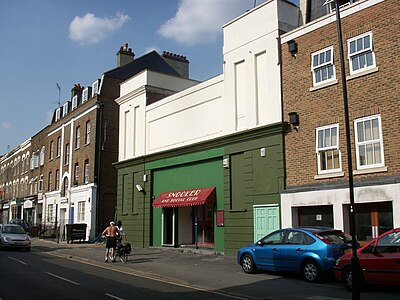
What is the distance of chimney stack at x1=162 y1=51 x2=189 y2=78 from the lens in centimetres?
3662

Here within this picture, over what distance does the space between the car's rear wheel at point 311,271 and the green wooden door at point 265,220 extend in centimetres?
470

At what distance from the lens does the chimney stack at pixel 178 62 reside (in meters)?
36.6

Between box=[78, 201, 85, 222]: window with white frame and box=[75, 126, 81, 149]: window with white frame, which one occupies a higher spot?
box=[75, 126, 81, 149]: window with white frame

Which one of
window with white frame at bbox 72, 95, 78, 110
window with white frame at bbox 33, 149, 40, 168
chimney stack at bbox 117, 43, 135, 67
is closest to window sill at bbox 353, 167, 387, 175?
chimney stack at bbox 117, 43, 135, 67

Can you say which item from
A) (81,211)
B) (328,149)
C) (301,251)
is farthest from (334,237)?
(81,211)

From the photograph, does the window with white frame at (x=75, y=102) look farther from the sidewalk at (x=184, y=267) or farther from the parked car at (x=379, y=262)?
the parked car at (x=379, y=262)

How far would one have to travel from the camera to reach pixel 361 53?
15.2 metres

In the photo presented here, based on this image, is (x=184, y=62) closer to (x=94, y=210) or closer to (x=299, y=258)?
(x=94, y=210)

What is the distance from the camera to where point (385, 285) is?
10773mm

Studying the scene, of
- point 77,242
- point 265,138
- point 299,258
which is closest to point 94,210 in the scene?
point 77,242

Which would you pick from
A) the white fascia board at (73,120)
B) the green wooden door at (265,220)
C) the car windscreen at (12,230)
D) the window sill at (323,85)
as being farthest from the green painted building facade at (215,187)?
the white fascia board at (73,120)

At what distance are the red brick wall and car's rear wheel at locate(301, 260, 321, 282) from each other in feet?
12.9

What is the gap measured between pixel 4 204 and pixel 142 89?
43.9 meters

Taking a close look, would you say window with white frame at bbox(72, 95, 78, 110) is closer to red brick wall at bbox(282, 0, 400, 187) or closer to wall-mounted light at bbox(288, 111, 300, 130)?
red brick wall at bbox(282, 0, 400, 187)
